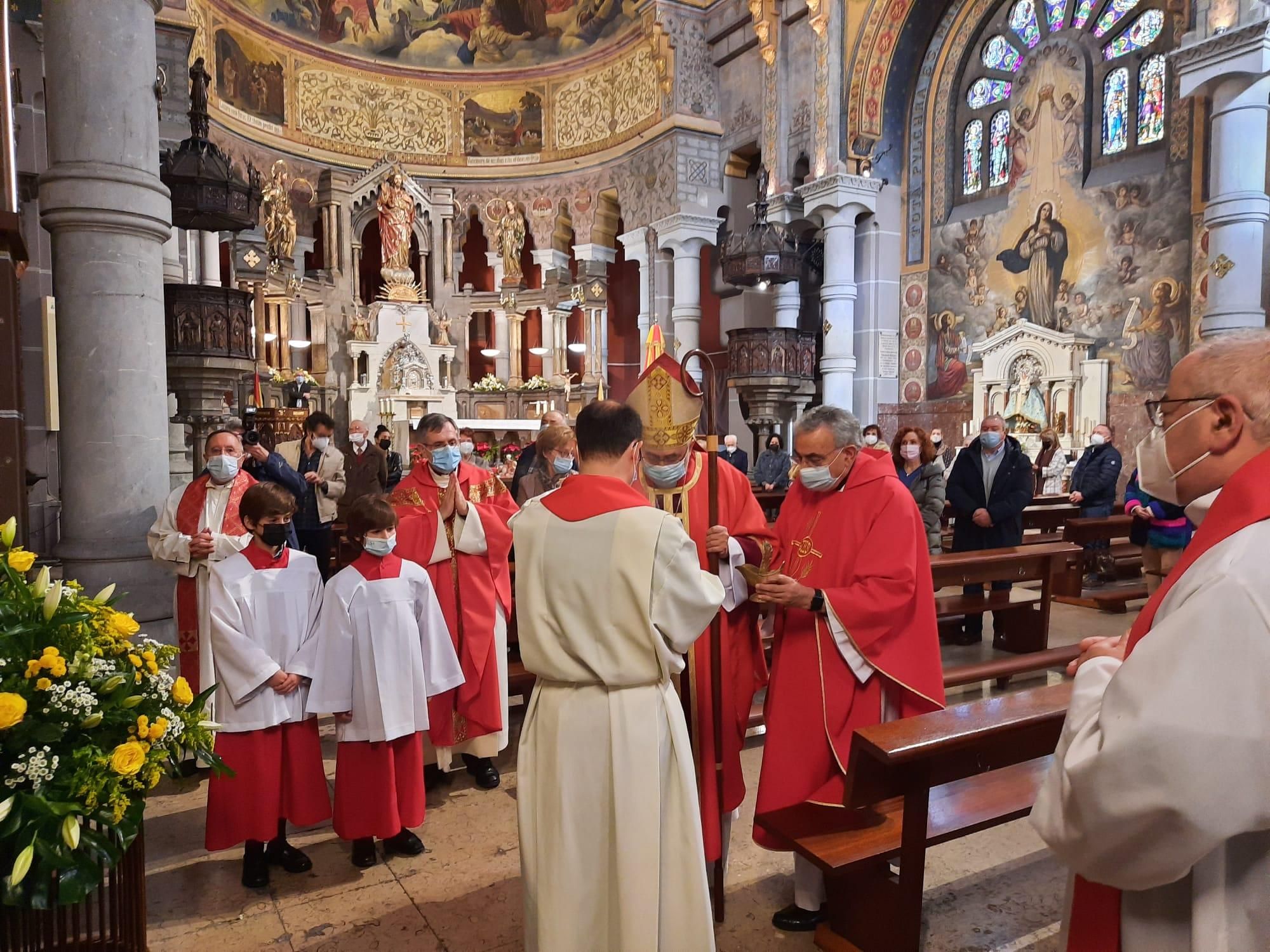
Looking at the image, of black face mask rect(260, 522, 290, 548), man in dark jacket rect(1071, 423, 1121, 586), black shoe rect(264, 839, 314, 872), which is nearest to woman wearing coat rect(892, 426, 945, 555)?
man in dark jacket rect(1071, 423, 1121, 586)

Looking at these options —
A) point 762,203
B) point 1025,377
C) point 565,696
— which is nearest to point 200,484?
point 565,696

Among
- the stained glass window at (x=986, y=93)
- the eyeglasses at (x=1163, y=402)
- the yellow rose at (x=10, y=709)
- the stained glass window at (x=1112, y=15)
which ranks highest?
the stained glass window at (x=1112, y=15)

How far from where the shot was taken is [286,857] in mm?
3230

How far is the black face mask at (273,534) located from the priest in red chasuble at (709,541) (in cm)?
138

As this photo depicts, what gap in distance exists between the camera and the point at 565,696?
2166mm

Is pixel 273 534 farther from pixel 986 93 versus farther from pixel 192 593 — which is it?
pixel 986 93

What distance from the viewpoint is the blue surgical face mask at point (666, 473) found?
282 cm

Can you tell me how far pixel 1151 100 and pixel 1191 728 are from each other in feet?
41.9

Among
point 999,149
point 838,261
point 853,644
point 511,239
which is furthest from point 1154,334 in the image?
point 511,239

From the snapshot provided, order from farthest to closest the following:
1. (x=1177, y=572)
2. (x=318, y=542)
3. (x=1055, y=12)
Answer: (x=1055, y=12) < (x=318, y=542) < (x=1177, y=572)

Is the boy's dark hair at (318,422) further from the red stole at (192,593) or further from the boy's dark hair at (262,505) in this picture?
the boy's dark hair at (262,505)

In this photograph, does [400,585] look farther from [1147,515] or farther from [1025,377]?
[1025,377]

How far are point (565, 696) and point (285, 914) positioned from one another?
5.43ft

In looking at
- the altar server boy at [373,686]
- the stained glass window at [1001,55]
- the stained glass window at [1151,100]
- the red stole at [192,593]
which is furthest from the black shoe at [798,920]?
the stained glass window at [1001,55]
